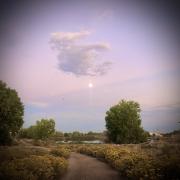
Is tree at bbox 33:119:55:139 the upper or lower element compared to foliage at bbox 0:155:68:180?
upper

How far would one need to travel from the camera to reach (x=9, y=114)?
79.6ft

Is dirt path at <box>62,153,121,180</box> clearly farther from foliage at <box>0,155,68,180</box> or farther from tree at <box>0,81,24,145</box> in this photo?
tree at <box>0,81,24,145</box>

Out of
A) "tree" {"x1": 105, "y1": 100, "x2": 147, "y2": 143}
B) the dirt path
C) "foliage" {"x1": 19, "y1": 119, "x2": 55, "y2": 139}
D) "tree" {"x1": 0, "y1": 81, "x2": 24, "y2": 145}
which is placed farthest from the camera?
"foliage" {"x1": 19, "y1": 119, "x2": 55, "y2": 139}

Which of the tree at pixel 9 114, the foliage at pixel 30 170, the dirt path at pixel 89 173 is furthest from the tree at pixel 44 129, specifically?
the foliage at pixel 30 170

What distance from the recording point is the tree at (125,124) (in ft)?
122

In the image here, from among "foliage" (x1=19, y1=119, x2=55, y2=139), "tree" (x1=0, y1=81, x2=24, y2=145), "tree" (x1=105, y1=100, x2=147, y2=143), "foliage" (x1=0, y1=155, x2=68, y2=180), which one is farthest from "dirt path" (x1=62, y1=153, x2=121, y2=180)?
"foliage" (x1=19, y1=119, x2=55, y2=139)

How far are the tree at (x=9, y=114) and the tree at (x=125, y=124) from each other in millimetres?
16611

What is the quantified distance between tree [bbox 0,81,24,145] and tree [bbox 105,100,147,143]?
16.6 metres

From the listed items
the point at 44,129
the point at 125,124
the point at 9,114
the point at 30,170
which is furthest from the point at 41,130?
the point at 30,170

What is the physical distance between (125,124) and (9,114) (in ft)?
65.5

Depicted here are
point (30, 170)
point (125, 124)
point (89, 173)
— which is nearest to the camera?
point (30, 170)

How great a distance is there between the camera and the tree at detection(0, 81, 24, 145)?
23.2 m

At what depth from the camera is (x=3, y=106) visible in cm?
2373

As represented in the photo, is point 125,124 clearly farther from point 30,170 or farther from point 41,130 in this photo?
point 30,170
